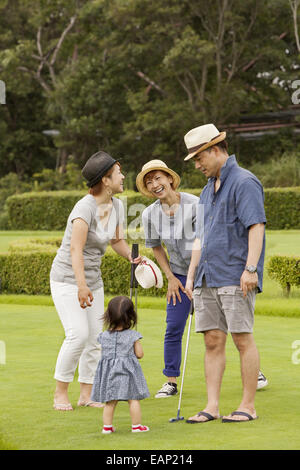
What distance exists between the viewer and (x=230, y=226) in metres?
5.57

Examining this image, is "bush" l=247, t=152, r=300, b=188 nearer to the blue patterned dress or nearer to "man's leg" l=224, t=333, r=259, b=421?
"man's leg" l=224, t=333, r=259, b=421

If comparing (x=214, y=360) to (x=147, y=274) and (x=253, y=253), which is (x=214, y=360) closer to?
(x=253, y=253)

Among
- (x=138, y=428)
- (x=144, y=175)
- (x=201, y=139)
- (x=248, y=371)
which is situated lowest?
(x=138, y=428)

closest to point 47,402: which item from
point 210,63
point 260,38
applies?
point 210,63

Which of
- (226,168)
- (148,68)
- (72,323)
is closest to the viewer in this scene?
(226,168)

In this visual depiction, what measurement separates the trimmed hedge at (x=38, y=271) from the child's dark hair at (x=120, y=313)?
8.80 metres

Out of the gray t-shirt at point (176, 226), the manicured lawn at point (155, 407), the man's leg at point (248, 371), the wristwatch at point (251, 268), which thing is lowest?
the manicured lawn at point (155, 407)

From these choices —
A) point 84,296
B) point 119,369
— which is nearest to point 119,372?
point 119,369

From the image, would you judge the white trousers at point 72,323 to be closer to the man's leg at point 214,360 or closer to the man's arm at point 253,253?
the man's leg at point 214,360

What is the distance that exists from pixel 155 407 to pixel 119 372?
0.98 meters

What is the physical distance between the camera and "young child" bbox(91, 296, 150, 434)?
5.21 meters

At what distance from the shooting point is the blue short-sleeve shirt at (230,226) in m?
5.48

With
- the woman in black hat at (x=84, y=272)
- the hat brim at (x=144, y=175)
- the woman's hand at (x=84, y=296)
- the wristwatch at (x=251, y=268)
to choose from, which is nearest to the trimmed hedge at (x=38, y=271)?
the hat brim at (x=144, y=175)

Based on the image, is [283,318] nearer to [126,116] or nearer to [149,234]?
[149,234]
